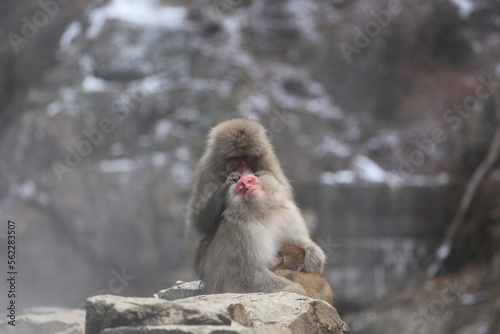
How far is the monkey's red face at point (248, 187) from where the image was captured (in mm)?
4383

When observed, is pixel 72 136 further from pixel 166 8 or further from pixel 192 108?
pixel 166 8

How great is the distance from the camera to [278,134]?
461 inches

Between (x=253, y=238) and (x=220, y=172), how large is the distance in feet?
2.44

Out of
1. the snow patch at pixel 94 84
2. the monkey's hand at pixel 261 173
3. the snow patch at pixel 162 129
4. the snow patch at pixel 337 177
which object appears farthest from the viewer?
the snow patch at pixel 94 84

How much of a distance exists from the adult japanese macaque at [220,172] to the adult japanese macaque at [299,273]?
232 mm

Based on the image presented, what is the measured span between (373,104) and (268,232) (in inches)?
333

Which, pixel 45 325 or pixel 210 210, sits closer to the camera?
pixel 45 325

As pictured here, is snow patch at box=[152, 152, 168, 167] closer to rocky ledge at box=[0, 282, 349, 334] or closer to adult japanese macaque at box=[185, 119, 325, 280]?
adult japanese macaque at box=[185, 119, 325, 280]

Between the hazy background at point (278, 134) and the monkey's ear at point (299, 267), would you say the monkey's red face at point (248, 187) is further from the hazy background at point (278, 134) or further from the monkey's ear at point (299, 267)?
the hazy background at point (278, 134)

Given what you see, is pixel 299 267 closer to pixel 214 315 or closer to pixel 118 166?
pixel 214 315

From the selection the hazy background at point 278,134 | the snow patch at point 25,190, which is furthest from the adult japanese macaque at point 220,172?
the snow patch at point 25,190

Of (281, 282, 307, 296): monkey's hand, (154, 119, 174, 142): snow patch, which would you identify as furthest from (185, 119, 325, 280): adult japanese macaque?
(154, 119, 174, 142): snow patch

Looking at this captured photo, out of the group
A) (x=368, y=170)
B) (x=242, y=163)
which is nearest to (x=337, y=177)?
(x=368, y=170)

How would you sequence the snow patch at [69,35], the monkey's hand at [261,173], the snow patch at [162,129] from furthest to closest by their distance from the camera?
the snow patch at [69,35]
the snow patch at [162,129]
the monkey's hand at [261,173]
